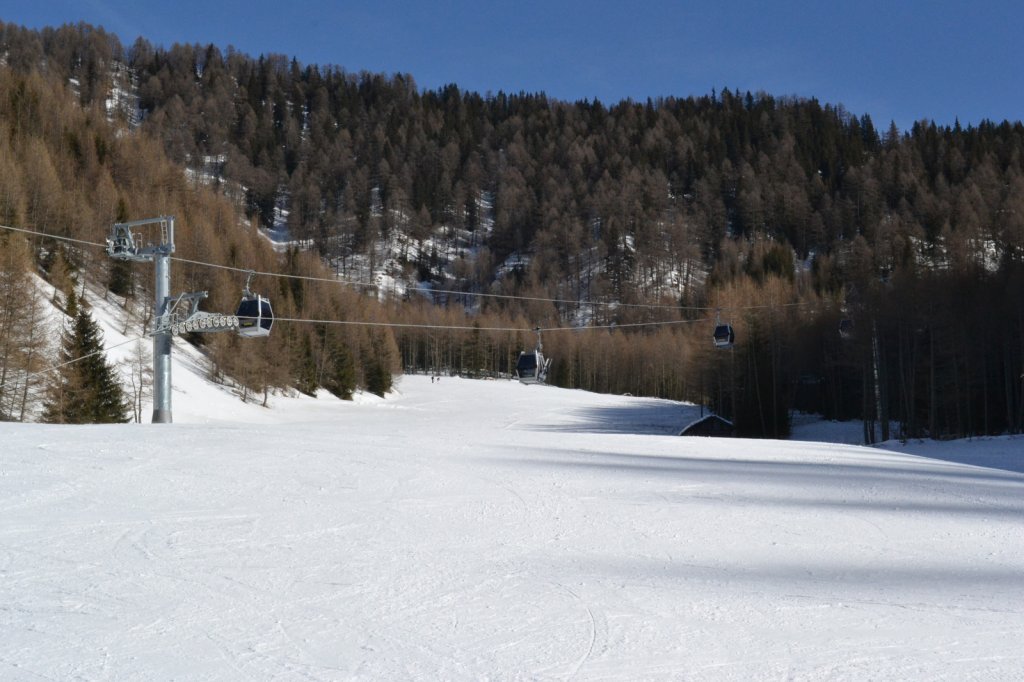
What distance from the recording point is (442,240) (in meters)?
174

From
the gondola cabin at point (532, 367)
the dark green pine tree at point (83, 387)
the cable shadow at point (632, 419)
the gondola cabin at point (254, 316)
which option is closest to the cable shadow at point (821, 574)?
the gondola cabin at point (254, 316)

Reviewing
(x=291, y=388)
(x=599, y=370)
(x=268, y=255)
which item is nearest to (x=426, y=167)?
(x=599, y=370)

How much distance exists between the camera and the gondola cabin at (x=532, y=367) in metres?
28.8

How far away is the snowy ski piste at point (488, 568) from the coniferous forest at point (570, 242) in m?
21.0

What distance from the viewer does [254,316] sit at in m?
19.7

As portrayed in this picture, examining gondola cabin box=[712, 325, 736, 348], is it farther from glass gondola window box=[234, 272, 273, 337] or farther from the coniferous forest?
glass gondola window box=[234, 272, 273, 337]

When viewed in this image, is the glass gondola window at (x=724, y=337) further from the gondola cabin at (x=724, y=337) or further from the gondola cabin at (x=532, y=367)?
the gondola cabin at (x=532, y=367)

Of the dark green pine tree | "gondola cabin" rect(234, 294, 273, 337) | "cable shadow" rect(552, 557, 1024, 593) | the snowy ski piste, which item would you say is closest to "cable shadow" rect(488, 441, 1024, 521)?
the snowy ski piste

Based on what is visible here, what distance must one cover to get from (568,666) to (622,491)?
6.64 meters

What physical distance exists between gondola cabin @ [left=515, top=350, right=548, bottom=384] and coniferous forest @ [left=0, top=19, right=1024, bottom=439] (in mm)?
7271

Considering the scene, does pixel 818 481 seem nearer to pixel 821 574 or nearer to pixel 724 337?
pixel 821 574

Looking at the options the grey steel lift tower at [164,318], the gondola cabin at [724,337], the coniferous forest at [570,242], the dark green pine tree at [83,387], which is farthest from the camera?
the coniferous forest at [570,242]

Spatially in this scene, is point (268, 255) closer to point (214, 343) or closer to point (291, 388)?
point (291, 388)

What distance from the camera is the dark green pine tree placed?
3231 cm
